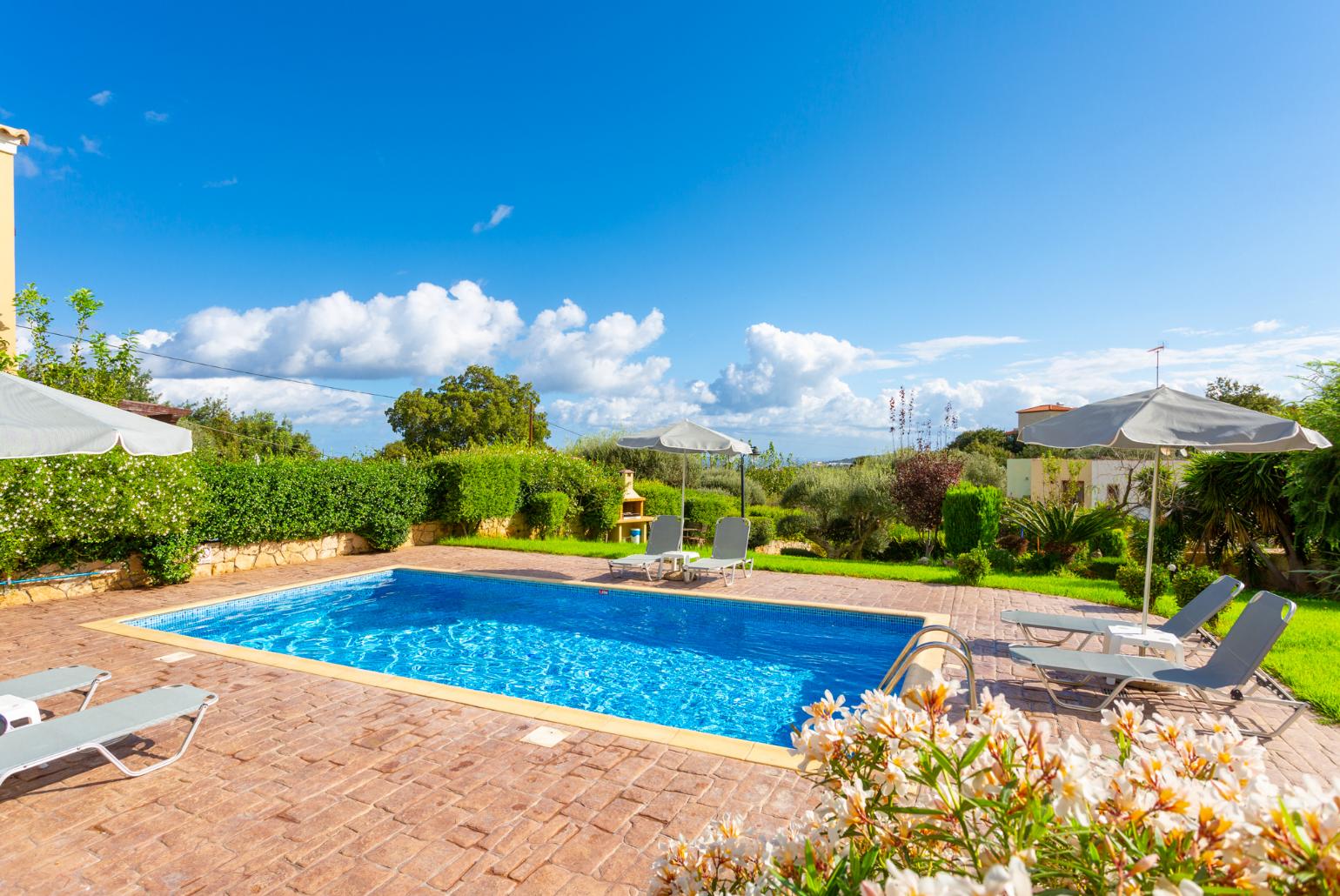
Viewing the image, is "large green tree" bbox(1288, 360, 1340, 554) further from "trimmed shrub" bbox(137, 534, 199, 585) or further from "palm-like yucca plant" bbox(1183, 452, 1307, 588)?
"trimmed shrub" bbox(137, 534, 199, 585)

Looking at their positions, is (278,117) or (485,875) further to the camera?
(278,117)

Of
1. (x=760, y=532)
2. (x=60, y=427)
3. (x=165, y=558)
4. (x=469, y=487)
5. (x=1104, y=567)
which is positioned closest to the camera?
(x=60, y=427)

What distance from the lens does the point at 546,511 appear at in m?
18.4

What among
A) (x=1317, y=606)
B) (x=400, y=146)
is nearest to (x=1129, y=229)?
(x=1317, y=606)

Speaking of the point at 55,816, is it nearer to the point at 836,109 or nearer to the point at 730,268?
the point at 836,109

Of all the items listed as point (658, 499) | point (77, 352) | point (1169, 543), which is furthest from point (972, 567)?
point (77, 352)

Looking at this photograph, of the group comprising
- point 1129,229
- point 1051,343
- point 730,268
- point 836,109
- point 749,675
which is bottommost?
point 749,675

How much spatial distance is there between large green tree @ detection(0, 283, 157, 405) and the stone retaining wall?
3.53 meters

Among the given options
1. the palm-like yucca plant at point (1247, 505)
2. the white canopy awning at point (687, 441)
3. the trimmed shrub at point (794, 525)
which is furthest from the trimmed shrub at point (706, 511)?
the palm-like yucca plant at point (1247, 505)

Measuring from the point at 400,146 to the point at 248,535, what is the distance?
1343 cm

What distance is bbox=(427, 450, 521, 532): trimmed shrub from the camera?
16.8 m

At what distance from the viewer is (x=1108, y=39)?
10.1 metres

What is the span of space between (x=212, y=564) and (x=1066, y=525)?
1672 cm

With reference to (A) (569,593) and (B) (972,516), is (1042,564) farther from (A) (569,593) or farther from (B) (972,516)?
(A) (569,593)
